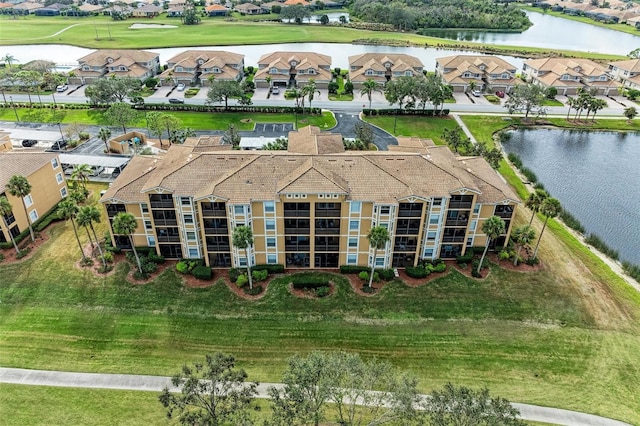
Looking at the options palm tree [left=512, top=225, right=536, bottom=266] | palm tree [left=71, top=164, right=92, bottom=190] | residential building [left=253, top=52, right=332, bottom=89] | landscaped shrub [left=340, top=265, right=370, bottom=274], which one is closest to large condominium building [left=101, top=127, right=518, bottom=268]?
landscaped shrub [left=340, top=265, right=370, bottom=274]

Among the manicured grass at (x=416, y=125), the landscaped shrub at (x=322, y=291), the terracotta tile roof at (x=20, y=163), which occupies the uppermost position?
the terracotta tile roof at (x=20, y=163)

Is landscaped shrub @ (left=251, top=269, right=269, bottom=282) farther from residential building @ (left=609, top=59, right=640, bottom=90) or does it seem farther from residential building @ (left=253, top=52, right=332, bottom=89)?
residential building @ (left=609, top=59, right=640, bottom=90)

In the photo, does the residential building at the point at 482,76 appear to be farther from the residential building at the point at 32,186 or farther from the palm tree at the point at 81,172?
the residential building at the point at 32,186

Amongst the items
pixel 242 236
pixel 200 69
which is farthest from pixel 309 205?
pixel 200 69

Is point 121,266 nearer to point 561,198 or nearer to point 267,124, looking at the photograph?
point 267,124

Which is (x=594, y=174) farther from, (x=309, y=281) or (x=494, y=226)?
(x=309, y=281)

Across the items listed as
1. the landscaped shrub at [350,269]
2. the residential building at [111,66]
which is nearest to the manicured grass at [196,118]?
the residential building at [111,66]
